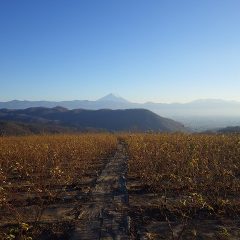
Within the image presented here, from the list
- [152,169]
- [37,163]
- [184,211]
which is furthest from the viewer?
[37,163]

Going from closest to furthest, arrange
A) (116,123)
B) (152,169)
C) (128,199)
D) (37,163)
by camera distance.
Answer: (128,199) → (152,169) → (37,163) → (116,123)

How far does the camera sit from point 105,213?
8031 mm

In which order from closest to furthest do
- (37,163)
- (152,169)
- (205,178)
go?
1. (205,178)
2. (152,169)
3. (37,163)

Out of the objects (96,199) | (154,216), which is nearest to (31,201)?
(96,199)

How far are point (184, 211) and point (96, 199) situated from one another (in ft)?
6.87

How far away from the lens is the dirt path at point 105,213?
6.83 meters

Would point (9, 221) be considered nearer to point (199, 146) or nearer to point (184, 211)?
point (184, 211)

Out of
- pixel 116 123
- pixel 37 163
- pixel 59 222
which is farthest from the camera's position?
pixel 116 123

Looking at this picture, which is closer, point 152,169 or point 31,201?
point 31,201

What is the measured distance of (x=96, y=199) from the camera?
9.30 meters

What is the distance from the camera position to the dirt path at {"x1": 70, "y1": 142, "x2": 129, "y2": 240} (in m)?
6.83

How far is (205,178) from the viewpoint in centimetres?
1038

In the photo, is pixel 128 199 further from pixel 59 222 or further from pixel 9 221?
pixel 9 221

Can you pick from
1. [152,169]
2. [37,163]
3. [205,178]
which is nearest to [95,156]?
[37,163]
